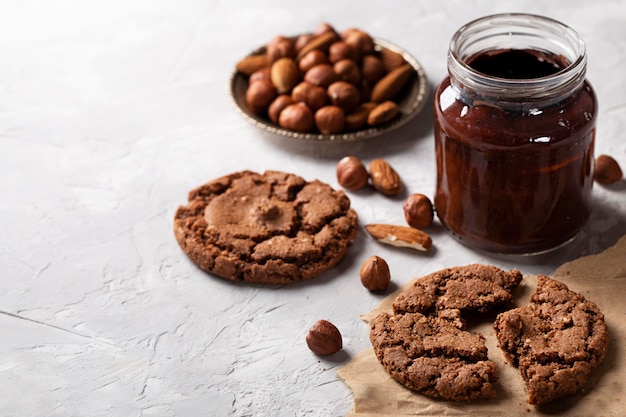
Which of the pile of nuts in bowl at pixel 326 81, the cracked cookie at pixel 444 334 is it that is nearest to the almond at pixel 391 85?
the pile of nuts in bowl at pixel 326 81

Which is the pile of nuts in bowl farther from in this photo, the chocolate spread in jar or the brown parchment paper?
the brown parchment paper

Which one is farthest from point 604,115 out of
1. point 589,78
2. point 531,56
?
point 531,56

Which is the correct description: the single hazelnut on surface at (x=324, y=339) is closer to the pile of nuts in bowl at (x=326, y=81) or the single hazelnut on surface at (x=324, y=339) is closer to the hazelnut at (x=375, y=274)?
the hazelnut at (x=375, y=274)

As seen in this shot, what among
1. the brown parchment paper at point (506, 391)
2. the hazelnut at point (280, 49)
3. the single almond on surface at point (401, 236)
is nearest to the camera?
the brown parchment paper at point (506, 391)

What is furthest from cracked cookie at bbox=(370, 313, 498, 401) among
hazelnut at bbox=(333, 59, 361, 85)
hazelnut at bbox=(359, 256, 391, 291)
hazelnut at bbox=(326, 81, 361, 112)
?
hazelnut at bbox=(333, 59, 361, 85)

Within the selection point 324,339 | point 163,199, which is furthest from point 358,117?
point 324,339

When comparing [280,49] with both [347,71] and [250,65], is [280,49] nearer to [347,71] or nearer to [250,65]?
[250,65]

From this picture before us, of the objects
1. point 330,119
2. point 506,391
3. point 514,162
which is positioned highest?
point 514,162

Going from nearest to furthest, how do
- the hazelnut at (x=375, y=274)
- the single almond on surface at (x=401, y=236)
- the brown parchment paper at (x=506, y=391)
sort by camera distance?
1. the brown parchment paper at (x=506, y=391)
2. the hazelnut at (x=375, y=274)
3. the single almond on surface at (x=401, y=236)
